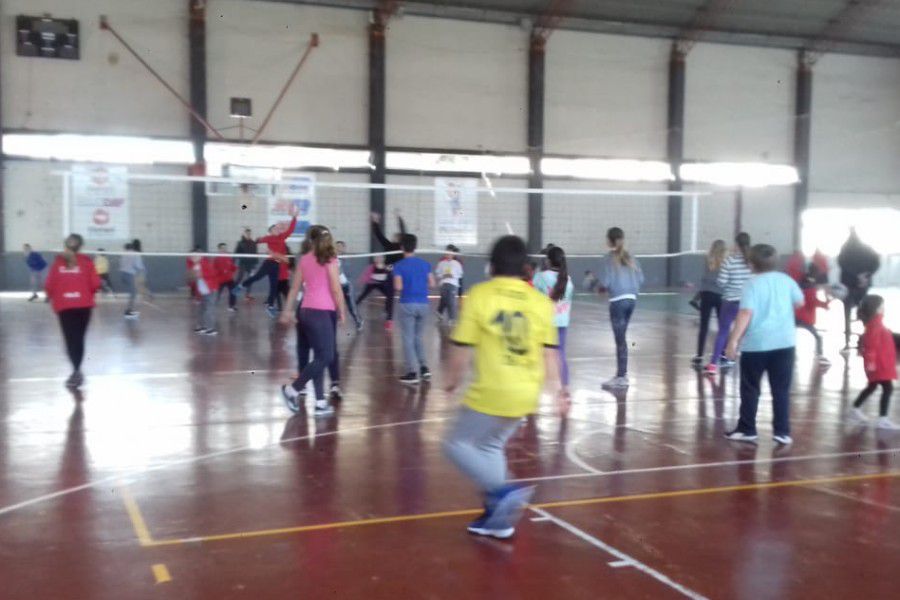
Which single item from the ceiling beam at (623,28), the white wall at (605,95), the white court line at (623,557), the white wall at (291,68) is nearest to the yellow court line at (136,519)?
the white court line at (623,557)

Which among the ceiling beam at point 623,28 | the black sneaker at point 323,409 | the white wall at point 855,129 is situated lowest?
the black sneaker at point 323,409

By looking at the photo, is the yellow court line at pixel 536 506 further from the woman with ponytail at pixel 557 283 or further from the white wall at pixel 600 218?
the white wall at pixel 600 218

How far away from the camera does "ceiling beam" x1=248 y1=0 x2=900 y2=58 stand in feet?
89.8

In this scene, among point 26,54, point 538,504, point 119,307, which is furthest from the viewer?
point 26,54

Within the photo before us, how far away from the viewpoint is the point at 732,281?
11.1 meters

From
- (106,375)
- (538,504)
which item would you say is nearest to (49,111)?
(106,375)

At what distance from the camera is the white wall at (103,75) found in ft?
80.9

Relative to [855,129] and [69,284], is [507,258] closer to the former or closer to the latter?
[69,284]

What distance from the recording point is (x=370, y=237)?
2731cm

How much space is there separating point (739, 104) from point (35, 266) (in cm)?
2327

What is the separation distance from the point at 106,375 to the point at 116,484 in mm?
5100

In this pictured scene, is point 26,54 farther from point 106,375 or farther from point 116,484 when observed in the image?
point 116,484

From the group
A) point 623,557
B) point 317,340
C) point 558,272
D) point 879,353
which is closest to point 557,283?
point 558,272

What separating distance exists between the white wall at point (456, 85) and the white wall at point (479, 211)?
1191mm
